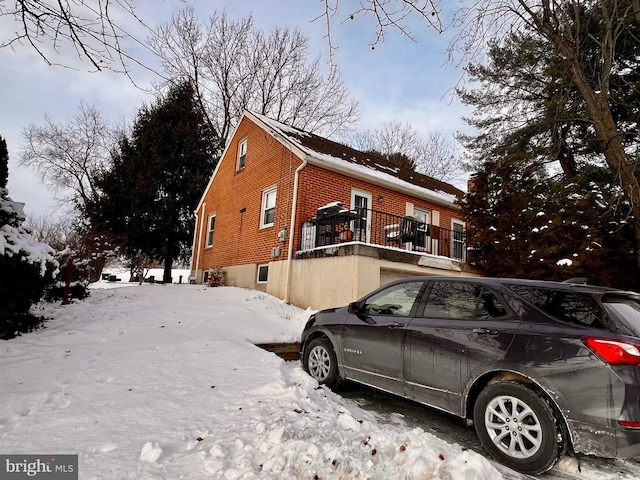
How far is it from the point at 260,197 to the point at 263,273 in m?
2.74

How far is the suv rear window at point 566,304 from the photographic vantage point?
271cm

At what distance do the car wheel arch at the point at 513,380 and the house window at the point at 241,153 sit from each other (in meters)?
12.7

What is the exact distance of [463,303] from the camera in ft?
11.4

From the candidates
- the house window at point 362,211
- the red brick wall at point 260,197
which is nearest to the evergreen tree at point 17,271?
A: the red brick wall at point 260,197

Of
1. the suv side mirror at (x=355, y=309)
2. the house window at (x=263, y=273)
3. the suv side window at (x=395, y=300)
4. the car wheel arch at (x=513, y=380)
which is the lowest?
the car wheel arch at (x=513, y=380)

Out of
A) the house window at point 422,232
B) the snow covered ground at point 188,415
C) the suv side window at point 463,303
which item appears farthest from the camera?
the house window at point 422,232

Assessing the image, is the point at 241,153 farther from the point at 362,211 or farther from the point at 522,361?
the point at 522,361

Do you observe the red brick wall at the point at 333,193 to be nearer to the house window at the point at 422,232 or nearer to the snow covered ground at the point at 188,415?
the house window at the point at 422,232

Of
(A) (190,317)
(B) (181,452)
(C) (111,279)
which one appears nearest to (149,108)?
(C) (111,279)

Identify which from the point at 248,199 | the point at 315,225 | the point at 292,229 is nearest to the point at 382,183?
the point at 315,225

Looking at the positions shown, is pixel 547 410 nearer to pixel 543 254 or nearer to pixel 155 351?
pixel 155 351

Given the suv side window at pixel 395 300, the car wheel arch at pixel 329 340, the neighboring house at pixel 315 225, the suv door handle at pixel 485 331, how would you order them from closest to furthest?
the suv door handle at pixel 485 331 < the suv side window at pixel 395 300 < the car wheel arch at pixel 329 340 < the neighboring house at pixel 315 225

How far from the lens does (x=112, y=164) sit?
2016 cm

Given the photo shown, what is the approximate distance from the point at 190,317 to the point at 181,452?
14.1 feet
